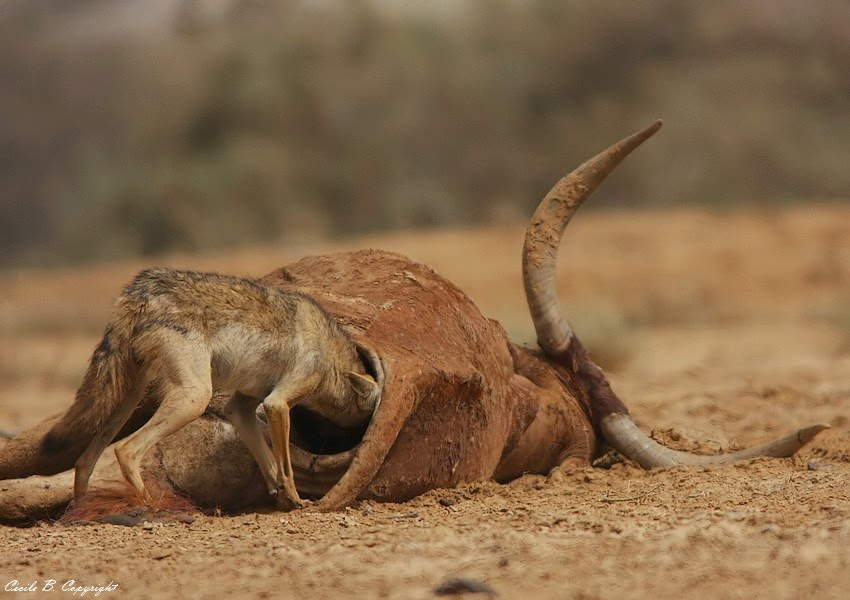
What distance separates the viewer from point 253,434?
222 inches

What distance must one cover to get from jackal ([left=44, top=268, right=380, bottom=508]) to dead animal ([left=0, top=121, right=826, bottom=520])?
16 centimetres

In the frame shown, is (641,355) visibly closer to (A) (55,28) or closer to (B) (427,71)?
(B) (427,71)

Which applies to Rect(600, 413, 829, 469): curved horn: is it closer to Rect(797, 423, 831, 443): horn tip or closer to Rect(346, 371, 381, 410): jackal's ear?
Rect(797, 423, 831, 443): horn tip

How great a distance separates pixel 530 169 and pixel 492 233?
8.89m

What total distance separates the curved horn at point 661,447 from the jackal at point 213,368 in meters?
1.70

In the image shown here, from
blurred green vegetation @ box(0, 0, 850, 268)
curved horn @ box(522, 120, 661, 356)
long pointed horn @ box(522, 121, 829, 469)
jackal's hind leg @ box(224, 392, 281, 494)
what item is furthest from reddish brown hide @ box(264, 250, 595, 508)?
blurred green vegetation @ box(0, 0, 850, 268)

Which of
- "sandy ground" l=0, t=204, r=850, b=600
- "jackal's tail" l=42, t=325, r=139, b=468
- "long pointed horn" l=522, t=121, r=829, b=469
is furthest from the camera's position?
"long pointed horn" l=522, t=121, r=829, b=469

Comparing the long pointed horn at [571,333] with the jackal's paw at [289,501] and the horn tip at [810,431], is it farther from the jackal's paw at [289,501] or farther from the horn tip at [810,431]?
the jackal's paw at [289,501]

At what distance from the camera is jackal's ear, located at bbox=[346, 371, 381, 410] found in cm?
551

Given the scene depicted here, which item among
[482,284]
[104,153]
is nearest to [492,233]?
[482,284]

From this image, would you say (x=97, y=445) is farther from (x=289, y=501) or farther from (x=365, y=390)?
(x=365, y=390)

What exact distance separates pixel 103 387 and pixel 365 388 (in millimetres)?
1132

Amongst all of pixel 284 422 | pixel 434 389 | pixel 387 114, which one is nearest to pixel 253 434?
pixel 284 422

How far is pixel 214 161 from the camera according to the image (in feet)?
94.9
